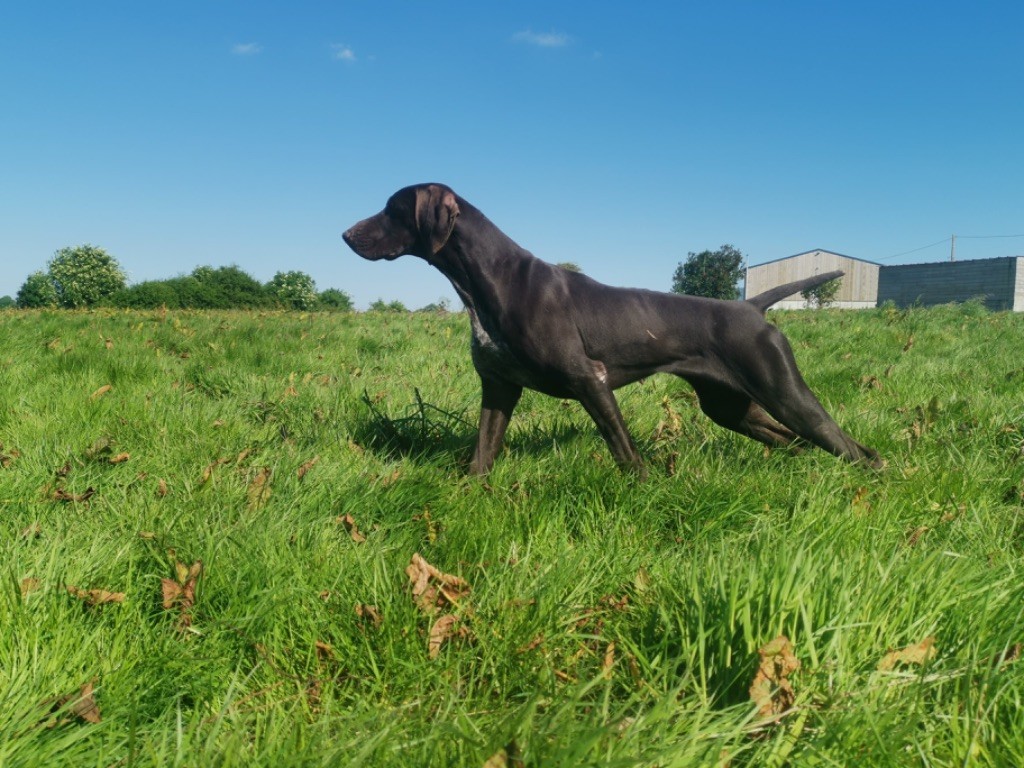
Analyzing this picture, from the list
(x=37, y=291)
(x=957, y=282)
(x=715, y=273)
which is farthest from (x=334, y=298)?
(x=957, y=282)

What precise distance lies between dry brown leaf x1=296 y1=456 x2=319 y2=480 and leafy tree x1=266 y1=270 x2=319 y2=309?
2806 inches

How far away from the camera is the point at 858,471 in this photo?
3.42 metres

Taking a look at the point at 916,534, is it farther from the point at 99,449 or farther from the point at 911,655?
the point at 99,449

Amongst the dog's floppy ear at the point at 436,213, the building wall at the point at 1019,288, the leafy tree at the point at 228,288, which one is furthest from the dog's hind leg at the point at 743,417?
the leafy tree at the point at 228,288

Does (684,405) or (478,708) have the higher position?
(684,405)

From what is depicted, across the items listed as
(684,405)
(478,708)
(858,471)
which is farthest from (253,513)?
(684,405)

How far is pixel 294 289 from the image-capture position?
7606cm

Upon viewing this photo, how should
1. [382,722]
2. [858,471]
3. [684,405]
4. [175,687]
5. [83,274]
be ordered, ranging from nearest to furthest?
[382,722]
[175,687]
[858,471]
[684,405]
[83,274]

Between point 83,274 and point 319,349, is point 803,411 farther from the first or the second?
point 83,274

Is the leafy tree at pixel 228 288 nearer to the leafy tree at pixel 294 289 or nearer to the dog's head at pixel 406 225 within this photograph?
the leafy tree at pixel 294 289

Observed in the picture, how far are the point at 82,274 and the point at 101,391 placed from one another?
83.9m

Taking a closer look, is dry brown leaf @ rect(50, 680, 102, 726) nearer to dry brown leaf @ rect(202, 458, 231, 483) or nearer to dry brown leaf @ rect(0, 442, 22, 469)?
dry brown leaf @ rect(202, 458, 231, 483)

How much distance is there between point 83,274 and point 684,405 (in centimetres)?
8537

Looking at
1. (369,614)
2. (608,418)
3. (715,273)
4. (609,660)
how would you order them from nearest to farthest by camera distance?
1. (609,660)
2. (369,614)
3. (608,418)
4. (715,273)
